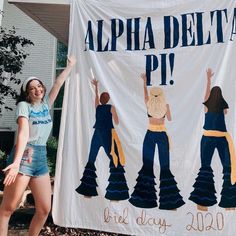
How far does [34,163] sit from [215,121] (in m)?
1.88

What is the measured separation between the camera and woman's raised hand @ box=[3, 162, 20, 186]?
12.6 feet

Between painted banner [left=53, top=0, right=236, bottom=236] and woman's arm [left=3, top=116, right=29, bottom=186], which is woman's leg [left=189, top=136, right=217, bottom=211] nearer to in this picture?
painted banner [left=53, top=0, right=236, bottom=236]

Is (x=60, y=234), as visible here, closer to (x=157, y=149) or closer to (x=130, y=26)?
(x=157, y=149)

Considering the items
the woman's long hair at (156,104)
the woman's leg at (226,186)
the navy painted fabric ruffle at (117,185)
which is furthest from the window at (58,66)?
the woman's leg at (226,186)

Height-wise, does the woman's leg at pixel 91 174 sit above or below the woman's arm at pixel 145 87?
below

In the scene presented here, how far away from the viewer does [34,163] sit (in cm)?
414

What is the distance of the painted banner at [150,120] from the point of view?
13.9 ft

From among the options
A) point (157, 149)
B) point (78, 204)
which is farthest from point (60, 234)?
point (157, 149)

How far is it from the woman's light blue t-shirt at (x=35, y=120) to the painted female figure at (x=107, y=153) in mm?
691

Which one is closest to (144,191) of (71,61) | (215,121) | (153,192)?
(153,192)

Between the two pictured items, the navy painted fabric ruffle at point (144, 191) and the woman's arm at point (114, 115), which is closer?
the navy painted fabric ruffle at point (144, 191)

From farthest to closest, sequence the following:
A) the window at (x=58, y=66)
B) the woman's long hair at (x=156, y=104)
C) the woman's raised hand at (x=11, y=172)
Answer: the window at (x=58, y=66) < the woman's long hair at (x=156, y=104) < the woman's raised hand at (x=11, y=172)

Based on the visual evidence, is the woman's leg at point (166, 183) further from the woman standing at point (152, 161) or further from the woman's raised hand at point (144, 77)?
the woman's raised hand at point (144, 77)

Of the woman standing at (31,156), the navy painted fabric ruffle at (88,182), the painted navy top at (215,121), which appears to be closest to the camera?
the woman standing at (31,156)
